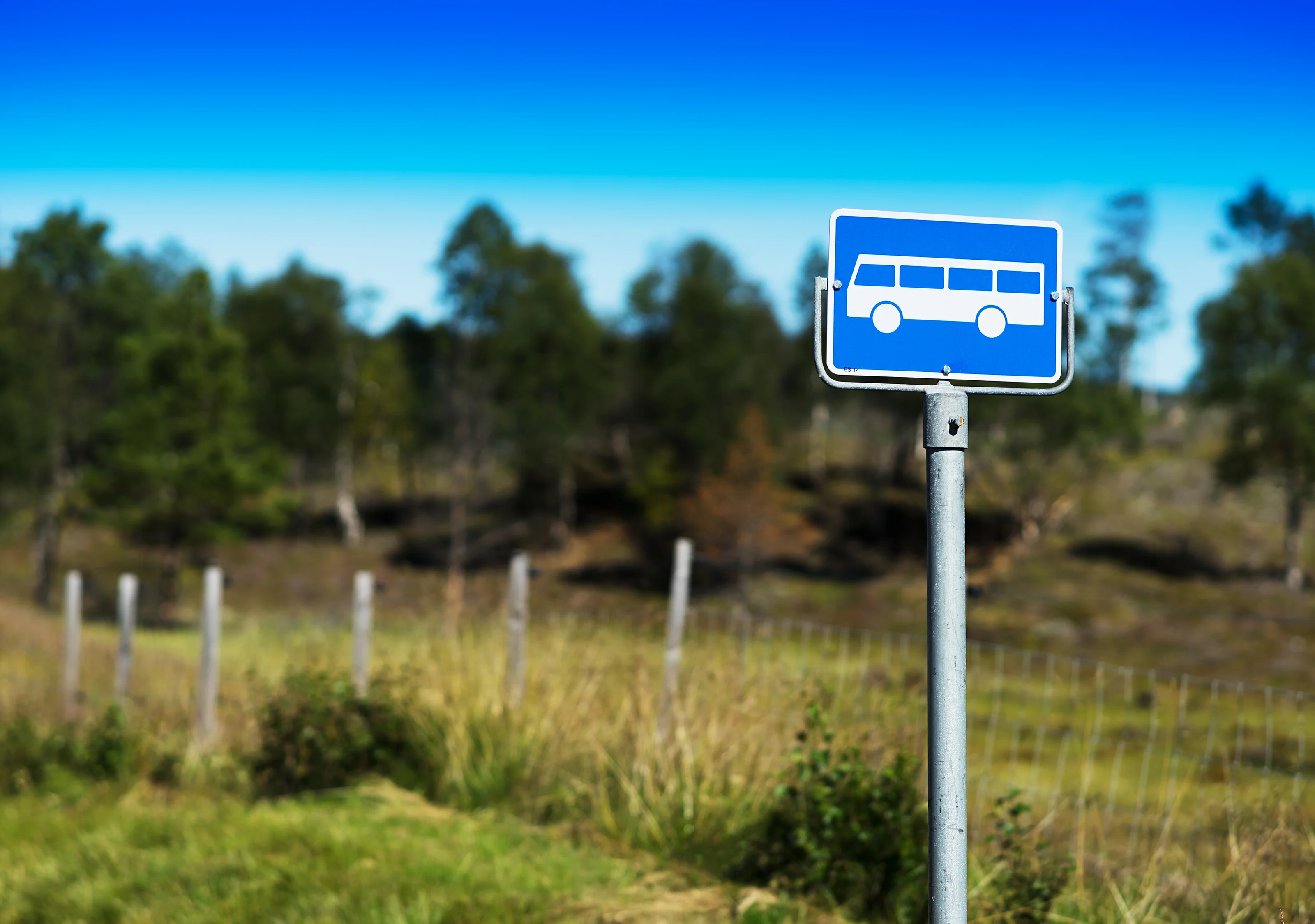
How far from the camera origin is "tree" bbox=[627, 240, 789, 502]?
142 ft

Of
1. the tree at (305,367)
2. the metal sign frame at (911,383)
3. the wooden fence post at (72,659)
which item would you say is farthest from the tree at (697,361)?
the metal sign frame at (911,383)

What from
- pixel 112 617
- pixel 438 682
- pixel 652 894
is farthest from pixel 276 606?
pixel 652 894

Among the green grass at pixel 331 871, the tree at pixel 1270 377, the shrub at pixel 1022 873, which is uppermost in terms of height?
the tree at pixel 1270 377

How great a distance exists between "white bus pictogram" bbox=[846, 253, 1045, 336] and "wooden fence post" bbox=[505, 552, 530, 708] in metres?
4.38

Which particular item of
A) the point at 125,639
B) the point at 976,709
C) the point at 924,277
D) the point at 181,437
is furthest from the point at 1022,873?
the point at 181,437

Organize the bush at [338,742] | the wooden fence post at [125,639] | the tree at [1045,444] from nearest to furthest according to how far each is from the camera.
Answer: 1. the bush at [338,742]
2. the wooden fence post at [125,639]
3. the tree at [1045,444]

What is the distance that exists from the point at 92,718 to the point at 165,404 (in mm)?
26849

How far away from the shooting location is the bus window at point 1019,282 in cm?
219

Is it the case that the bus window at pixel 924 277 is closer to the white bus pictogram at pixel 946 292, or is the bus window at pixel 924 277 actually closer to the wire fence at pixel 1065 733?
the white bus pictogram at pixel 946 292

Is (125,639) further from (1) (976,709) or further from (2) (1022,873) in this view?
(2) (1022,873)

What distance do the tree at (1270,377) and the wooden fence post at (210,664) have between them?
114ft

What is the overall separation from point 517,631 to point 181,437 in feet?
100

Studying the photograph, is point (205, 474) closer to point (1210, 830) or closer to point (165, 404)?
point (165, 404)

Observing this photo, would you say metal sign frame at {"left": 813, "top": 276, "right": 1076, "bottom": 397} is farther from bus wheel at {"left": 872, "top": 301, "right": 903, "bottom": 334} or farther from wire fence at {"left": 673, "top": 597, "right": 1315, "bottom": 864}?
wire fence at {"left": 673, "top": 597, "right": 1315, "bottom": 864}
